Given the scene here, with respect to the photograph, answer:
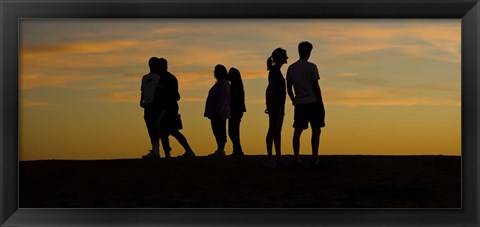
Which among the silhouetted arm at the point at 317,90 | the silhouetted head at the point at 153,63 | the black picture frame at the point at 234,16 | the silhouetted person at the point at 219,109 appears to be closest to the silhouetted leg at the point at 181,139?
the silhouetted person at the point at 219,109

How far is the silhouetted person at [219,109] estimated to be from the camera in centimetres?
1009

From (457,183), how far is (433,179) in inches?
20.0

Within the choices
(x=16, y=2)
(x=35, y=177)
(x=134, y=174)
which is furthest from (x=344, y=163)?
(x=16, y=2)

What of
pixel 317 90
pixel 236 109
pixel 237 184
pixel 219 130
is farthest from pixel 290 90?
pixel 219 130

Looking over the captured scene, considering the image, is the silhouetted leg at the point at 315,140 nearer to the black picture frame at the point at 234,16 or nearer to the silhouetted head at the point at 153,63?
the black picture frame at the point at 234,16

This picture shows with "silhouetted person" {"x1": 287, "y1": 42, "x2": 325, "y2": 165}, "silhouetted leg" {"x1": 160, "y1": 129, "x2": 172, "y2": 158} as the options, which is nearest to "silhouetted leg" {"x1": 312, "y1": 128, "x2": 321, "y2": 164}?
"silhouetted person" {"x1": 287, "y1": 42, "x2": 325, "y2": 165}

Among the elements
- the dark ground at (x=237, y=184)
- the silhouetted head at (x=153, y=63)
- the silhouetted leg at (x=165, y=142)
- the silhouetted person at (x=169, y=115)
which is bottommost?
the dark ground at (x=237, y=184)

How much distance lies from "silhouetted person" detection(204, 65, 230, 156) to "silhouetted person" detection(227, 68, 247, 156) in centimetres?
7

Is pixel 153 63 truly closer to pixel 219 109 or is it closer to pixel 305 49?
pixel 305 49

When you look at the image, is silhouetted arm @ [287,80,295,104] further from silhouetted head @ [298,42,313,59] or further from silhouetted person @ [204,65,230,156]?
silhouetted person @ [204,65,230,156]

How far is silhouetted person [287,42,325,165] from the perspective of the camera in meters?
8.46

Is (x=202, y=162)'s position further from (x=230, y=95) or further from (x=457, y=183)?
(x=457, y=183)

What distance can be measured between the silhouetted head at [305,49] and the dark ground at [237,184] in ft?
3.86

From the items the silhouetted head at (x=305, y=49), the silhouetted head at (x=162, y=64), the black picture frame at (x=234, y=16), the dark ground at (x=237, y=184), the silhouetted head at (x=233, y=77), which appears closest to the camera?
the black picture frame at (x=234, y=16)
